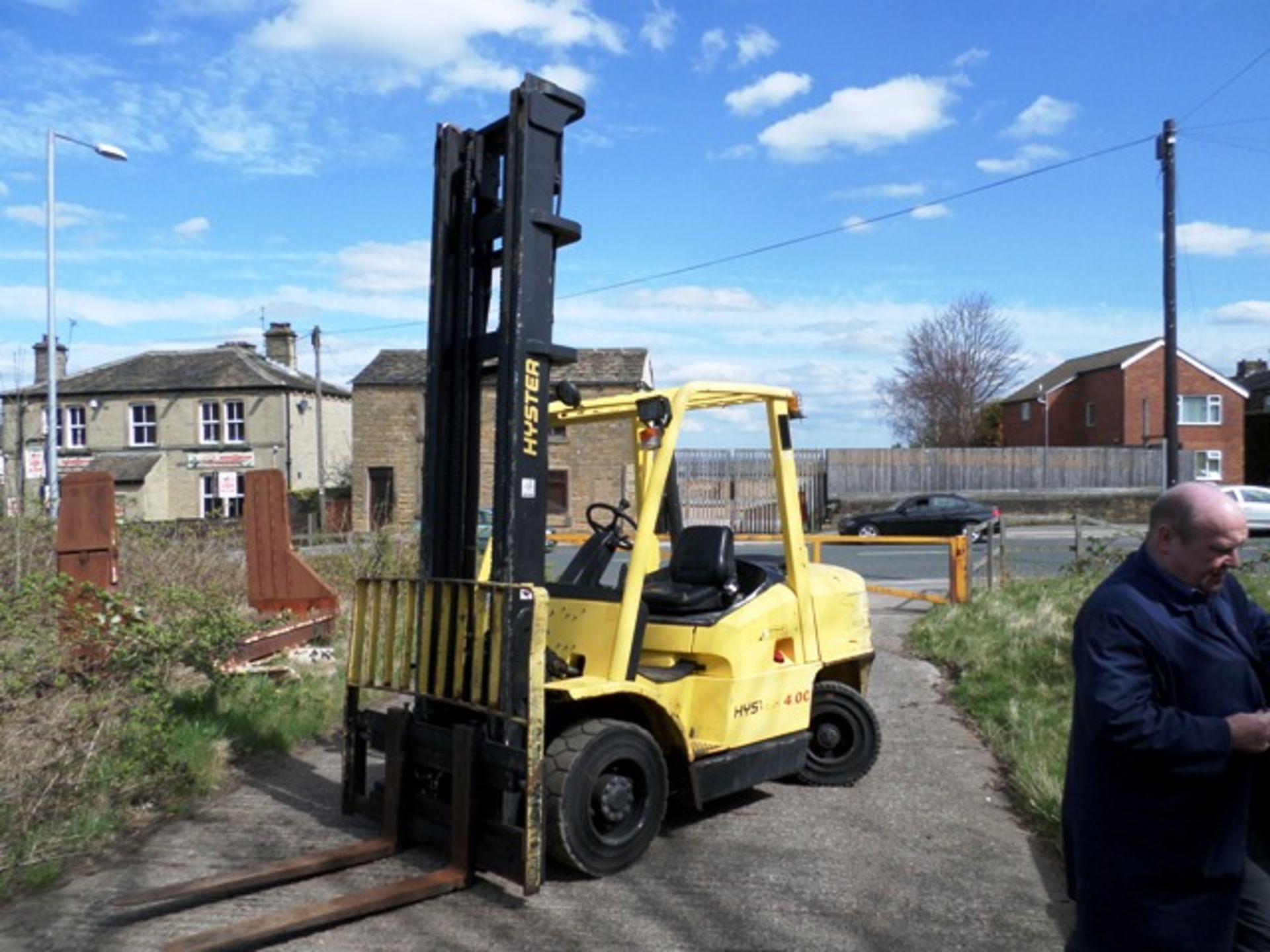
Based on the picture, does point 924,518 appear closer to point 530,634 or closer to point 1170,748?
point 530,634

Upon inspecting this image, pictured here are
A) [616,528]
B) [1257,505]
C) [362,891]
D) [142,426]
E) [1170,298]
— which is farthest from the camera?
[142,426]

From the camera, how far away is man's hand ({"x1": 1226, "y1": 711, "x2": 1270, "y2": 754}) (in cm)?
289

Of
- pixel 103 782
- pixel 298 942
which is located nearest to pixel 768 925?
pixel 298 942

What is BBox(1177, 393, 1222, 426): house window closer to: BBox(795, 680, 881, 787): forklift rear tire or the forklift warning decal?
BBox(795, 680, 881, 787): forklift rear tire

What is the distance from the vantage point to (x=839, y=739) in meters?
7.11

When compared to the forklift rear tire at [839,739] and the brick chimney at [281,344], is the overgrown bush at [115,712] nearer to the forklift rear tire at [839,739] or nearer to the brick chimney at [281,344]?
the forklift rear tire at [839,739]

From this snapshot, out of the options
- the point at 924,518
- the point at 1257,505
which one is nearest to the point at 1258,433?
the point at 1257,505

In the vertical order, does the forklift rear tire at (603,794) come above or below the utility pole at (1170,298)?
below

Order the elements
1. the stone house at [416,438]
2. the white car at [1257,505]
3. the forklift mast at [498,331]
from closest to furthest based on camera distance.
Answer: the forklift mast at [498,331] < the white car at [1257,505] < the stone house at [416,438]

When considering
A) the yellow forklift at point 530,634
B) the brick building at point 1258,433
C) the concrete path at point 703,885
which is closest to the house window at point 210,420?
the concrete path at point 703,885

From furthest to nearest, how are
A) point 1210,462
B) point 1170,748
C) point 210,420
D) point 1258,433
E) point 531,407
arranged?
point 1258,433, point 1210,462, point 210,420, point 531,407, point 1170,748

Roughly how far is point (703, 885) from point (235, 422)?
43.7 m

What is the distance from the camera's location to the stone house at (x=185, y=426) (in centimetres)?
4488

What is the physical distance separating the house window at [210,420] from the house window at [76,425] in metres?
5.56
